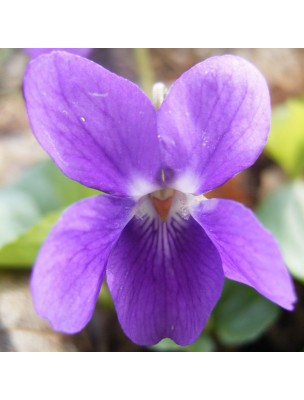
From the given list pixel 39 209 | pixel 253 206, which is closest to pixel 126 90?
pixel 39 209

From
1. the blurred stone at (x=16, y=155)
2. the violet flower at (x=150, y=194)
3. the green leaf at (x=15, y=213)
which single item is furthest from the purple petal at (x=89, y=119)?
the blurred stone at (x=16, y=155)

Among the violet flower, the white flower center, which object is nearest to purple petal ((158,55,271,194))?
the violet flower

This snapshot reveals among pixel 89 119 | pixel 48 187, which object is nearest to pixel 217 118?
pixel 89 119

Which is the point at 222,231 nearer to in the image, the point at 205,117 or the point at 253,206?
the point at 205,117

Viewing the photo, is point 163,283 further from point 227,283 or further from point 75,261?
point 227,283

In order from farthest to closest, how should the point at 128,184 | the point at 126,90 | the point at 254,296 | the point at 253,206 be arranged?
1. the point at 253,206
2. the point at 254,296
3. the point at 128,184
4. the point at 126,90

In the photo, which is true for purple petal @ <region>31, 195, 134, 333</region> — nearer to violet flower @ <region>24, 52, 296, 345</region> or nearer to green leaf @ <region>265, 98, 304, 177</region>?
violet flower @ <region>24, 52, 296, 345</region>

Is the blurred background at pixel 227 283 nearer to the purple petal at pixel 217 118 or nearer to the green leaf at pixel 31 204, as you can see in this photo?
the green leaf at pixel 31 204
